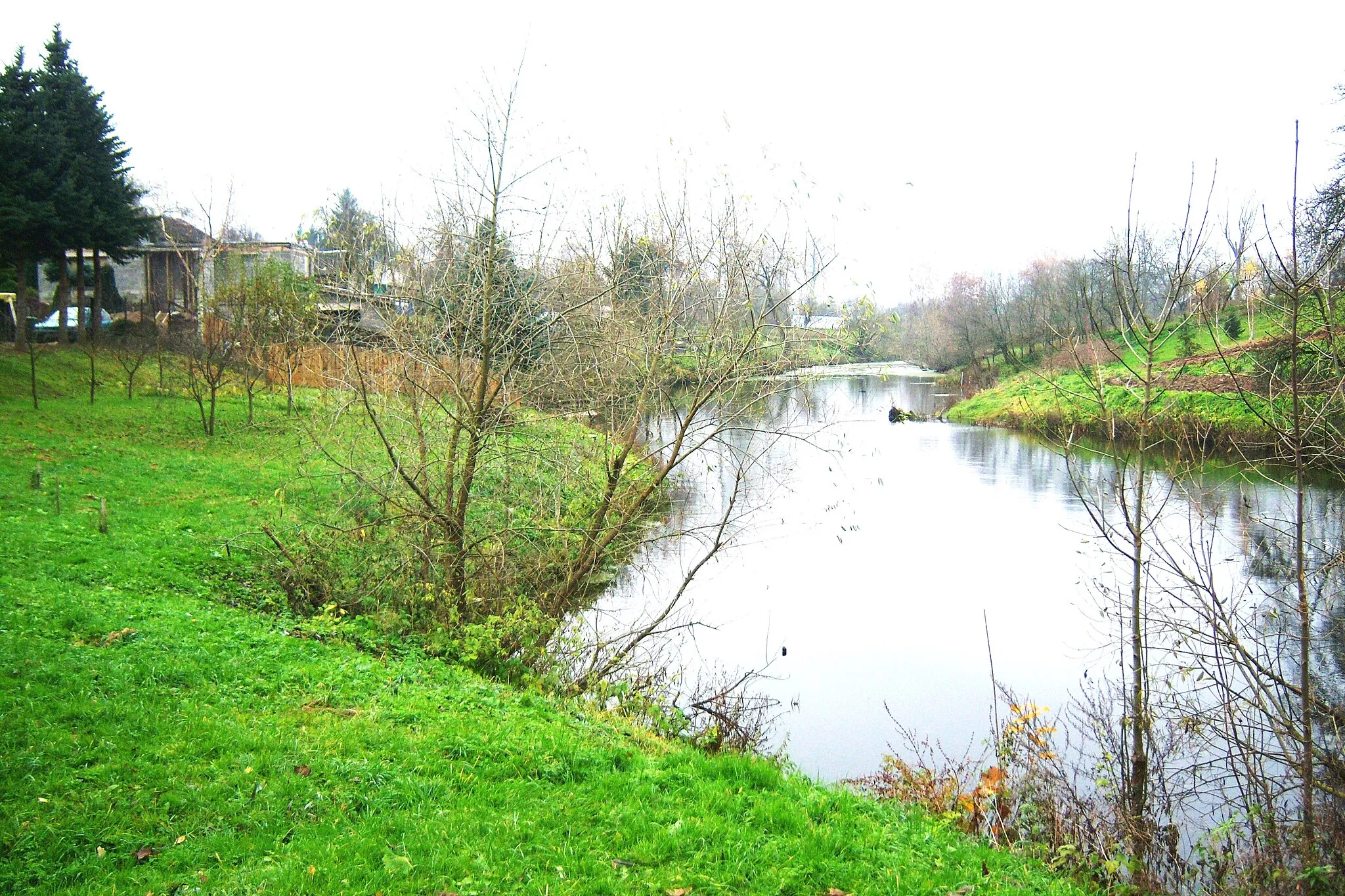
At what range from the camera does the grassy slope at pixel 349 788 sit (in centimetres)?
403

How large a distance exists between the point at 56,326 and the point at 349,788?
34.5 m

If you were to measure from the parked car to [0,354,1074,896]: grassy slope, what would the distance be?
77.9 ft

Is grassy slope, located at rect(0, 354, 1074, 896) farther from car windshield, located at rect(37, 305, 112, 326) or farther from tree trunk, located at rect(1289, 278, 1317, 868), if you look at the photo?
car windshield, located at rect(37, 305, 112, 326)

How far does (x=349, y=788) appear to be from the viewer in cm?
479

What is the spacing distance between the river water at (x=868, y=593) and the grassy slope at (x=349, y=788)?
8.80 feet

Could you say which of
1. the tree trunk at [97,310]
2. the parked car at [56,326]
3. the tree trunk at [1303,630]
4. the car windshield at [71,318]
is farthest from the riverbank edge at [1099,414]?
the car windshield at [71,318]

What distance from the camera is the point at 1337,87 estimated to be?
19.5 meters

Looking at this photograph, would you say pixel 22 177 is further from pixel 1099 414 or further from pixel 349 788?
pixel 1099 414

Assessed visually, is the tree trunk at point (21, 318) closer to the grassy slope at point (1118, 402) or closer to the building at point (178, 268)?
the building at point (178, 268)

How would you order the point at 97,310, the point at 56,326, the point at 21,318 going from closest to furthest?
the point at 21,318, the point at 97,310, the point at 56,326

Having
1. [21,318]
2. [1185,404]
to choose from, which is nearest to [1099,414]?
[1185,404]

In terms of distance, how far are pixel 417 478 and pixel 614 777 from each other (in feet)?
15.9

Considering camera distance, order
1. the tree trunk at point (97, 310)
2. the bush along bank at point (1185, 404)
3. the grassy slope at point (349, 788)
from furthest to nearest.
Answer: the tree trunk at point (97, 310) < the bush along bank at point (1185, 404) < the grassy slope at point (349, 788)

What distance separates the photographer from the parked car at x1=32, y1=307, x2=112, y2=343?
2719 centimetres
